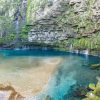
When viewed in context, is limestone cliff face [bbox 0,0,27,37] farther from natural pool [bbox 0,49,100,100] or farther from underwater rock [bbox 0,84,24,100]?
underwater rock [bbox 0,84,24,100]

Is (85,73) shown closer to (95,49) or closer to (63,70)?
(63,70)

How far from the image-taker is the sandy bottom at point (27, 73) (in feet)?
114

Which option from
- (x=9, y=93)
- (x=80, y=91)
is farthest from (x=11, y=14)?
(x=80, y=91)

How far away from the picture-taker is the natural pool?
33.3 m

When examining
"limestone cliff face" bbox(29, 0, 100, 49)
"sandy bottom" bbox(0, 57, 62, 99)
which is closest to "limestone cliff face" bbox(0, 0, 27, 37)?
"limestone cliff face" bbox(29, 0, 100, 49)

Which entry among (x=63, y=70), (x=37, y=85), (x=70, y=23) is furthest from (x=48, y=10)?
(x=37, y=85)

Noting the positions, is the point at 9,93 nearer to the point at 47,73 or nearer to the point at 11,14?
the point at 47,73

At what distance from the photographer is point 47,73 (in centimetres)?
4225

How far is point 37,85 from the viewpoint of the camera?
117ft

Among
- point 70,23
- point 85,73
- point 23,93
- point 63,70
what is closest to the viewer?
point 23,93

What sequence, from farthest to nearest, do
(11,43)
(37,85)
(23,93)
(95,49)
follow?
(11,43)
(95,49)
(37,85)
(23,93)

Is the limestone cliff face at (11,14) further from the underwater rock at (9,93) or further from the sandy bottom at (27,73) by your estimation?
the underwater rock at (9,93)

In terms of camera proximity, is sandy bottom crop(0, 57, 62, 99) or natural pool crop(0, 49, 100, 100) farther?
sandy bottom crop(0, 57, 62, 99)

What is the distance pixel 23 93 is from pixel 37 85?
12.7 feet
